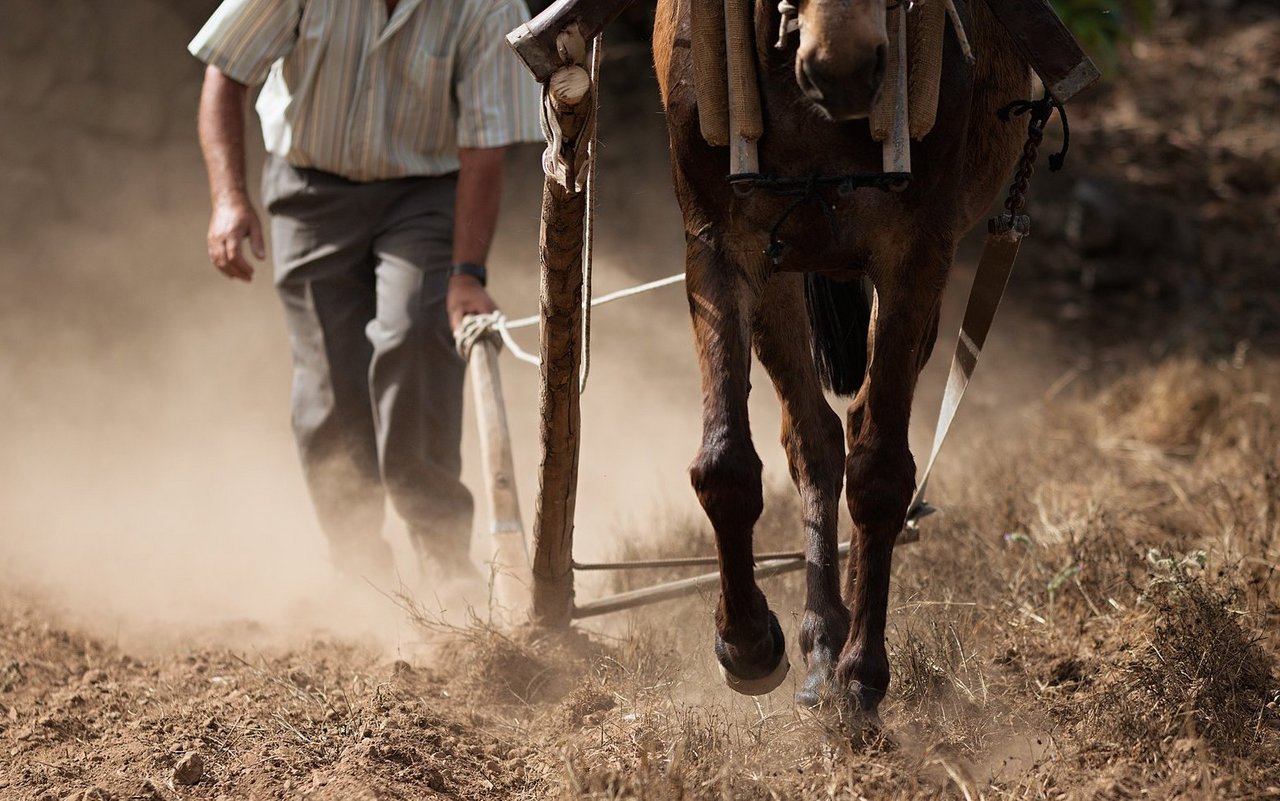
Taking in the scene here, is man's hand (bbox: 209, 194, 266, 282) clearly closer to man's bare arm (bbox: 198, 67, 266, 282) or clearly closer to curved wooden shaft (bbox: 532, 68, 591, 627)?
man's bare arm (bbox: 198, 67, 266, 282)

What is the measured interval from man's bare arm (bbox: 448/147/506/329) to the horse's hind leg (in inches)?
51.3

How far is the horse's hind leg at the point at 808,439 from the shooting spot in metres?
2.92

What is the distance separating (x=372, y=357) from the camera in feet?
14.6

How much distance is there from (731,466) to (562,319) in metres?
0.71

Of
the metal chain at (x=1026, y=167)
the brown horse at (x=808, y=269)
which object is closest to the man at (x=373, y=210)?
the brown horse at (x=808, y=269)

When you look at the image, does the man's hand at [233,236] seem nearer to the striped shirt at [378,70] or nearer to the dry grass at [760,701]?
the striped shirt at [378,70]

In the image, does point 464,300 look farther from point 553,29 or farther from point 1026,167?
point 1026,167

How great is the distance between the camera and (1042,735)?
2.92 m

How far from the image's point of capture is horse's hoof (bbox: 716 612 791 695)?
8.89 feet

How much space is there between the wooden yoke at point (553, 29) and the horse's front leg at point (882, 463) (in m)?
0.76

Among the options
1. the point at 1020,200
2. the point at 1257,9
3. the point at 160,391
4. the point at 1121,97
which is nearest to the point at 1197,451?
the point at 1020,200

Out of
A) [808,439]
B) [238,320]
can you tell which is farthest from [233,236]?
[238,320]

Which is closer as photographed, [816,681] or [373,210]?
[816,681]

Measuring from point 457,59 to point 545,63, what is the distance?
1725 millimetres
